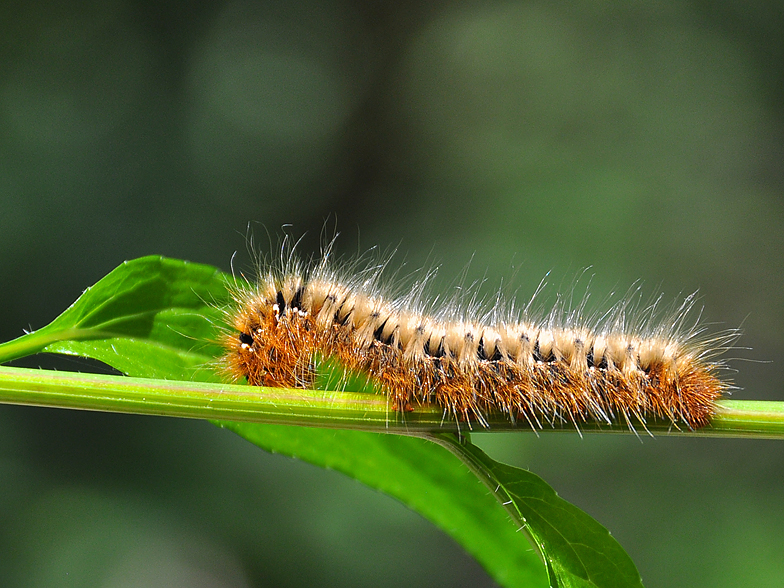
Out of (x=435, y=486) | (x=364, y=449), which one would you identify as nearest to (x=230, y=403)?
(x=364, y=449)

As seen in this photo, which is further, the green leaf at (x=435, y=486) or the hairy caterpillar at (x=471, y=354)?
the green leaf at (x=435, y=486)

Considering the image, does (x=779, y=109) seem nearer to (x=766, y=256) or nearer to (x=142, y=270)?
(x=766, y=256)

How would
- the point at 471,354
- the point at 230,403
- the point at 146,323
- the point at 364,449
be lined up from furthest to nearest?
the point at 364,449
the point at 146,323
the point at 471,354
the point at 230,403

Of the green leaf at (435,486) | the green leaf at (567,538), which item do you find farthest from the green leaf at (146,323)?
the green leaf at (567,538)

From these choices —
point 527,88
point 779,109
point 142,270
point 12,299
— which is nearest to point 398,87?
point 527,88

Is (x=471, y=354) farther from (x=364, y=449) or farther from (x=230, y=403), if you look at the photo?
(x=230, y=403)

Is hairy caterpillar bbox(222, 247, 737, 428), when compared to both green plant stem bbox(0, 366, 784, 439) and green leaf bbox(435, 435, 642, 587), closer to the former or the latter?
green plant stem bbox(0, 366, 784, 439)

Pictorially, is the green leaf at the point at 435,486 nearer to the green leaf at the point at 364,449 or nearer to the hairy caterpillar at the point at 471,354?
the green leaf at the point at 364,449

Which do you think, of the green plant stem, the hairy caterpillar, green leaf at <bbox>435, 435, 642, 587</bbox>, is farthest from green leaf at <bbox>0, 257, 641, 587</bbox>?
the green plant stem
